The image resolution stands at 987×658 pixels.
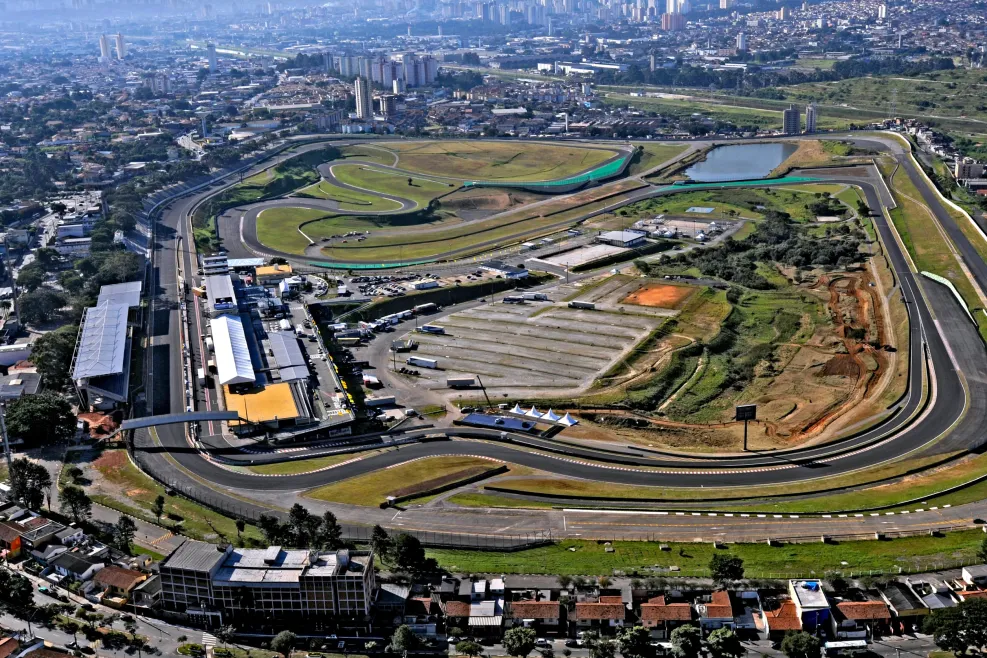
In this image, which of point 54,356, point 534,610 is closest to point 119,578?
point 534,610

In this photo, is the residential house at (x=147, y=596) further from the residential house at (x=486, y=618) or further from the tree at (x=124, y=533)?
the residential house at (x=486, y=618)

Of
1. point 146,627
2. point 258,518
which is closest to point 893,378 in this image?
point 258,518

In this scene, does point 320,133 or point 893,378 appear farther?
point 320,133

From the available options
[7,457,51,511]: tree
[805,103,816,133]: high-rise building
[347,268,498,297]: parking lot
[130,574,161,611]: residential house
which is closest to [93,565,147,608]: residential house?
[130,574,161,611]: residential house

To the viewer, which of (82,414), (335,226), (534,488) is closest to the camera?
(534,488)

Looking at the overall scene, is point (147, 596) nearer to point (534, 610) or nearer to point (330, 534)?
point (330, 534)

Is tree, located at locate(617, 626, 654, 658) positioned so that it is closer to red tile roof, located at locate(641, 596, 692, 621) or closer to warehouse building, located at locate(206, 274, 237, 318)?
red tile roof, located at locate(641, 596, 692, 621)

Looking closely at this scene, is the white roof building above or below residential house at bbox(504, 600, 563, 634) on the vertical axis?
above

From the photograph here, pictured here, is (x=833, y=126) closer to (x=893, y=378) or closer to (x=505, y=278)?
(x=505, y=278)
